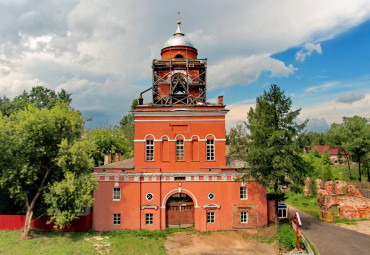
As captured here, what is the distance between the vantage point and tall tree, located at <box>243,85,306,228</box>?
74.6 feet

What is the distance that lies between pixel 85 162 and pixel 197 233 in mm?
11135

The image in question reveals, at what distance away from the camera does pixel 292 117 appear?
2339 centimetres

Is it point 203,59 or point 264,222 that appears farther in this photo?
point 203,59

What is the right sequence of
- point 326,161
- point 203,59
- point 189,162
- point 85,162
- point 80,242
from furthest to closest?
point 326,161, point 203,59, point 189,162, point 85,162, point 80,242

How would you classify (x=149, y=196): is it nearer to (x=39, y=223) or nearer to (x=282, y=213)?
(x=39, y=223)

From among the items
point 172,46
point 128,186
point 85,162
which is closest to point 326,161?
point 172,46

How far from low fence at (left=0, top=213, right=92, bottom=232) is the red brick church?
777 mm

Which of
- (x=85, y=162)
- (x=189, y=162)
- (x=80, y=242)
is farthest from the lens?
(x=189, y=162)

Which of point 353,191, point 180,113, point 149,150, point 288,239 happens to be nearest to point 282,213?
point 288,239

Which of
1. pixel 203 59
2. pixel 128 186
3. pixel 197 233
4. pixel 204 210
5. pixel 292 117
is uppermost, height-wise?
pixel 203 59

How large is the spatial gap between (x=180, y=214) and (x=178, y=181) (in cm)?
310

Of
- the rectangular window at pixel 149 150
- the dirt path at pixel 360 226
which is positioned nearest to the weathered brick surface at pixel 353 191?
the dirt path at pixel 360 226

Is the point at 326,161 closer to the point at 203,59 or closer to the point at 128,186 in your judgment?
the point at 203,59

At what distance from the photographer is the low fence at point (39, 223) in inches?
916
